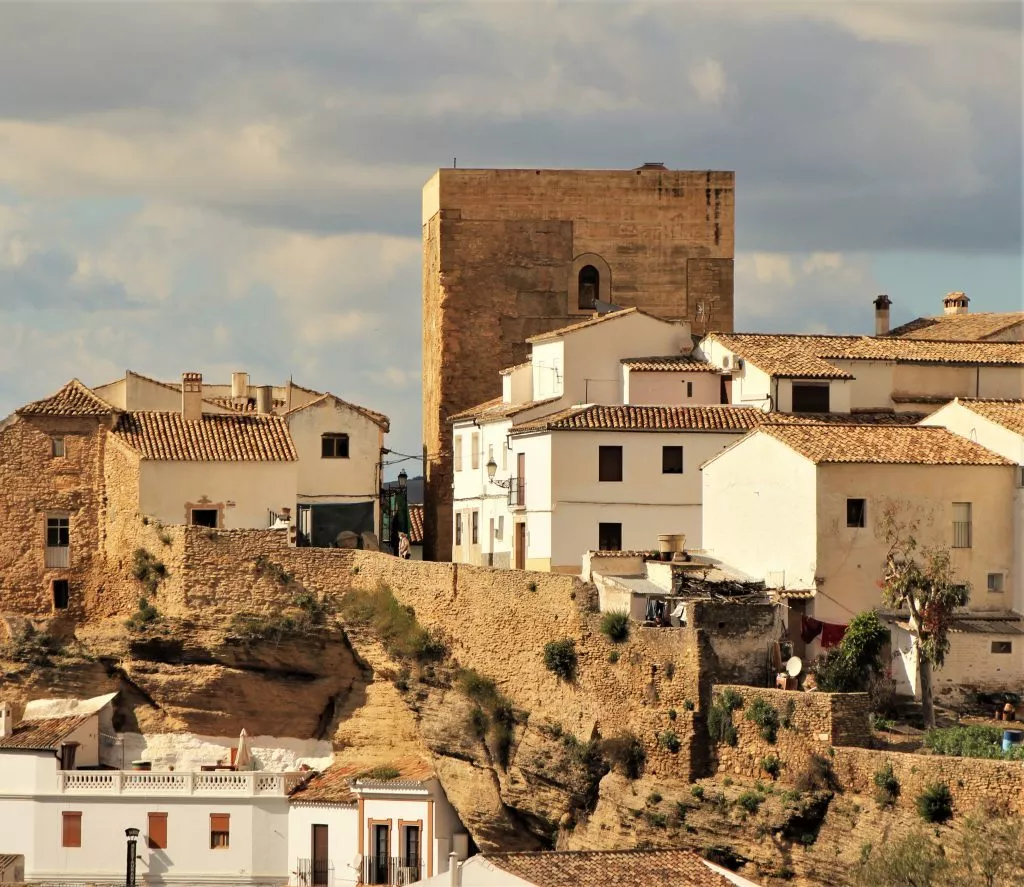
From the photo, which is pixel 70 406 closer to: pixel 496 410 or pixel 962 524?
pixel 496 410

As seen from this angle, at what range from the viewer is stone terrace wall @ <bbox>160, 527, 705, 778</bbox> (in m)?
58.8

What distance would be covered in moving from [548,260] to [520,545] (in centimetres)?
1176

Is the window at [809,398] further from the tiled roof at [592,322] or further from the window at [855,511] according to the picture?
the window at [855,511]

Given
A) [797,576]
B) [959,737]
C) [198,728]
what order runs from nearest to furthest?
[959,737]
[797,576]
[198,728]

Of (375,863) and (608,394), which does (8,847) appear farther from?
(608,394)

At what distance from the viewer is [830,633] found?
58781 mm

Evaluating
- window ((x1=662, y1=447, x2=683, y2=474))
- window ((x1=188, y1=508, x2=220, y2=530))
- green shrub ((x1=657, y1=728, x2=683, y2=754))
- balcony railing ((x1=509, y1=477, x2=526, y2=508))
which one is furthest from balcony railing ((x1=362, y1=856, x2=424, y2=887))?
window ((x1=662, y1=447, x2=683, y2=474))

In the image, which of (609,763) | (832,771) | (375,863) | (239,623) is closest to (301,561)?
(239,623)

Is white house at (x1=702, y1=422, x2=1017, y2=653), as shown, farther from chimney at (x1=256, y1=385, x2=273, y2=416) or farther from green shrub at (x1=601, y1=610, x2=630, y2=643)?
chimney at (x1=256, y1=385, x2=273, y2=416)

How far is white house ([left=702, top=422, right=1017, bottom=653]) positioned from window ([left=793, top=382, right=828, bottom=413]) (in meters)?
6.61

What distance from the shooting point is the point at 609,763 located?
196 feet

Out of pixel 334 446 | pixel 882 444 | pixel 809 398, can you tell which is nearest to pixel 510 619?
pixel 882 444

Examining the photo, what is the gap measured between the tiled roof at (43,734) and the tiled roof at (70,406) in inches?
277

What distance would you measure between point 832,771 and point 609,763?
6.05m
